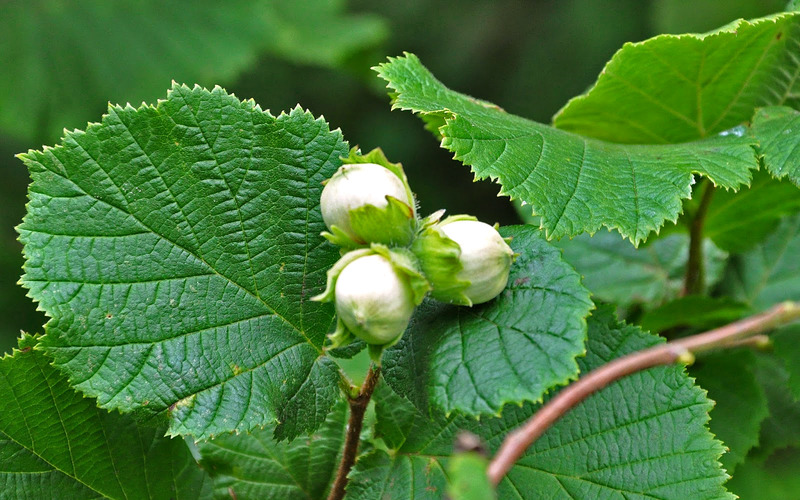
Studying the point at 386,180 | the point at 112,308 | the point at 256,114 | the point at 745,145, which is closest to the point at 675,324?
the point at 745,145

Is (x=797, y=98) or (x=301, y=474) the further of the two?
(x=797, y=98)

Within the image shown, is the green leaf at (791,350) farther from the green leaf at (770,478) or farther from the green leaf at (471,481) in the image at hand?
the green leaf at (471,481)

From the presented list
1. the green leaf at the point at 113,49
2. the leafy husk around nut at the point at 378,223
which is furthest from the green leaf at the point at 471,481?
the green leaf at the point at 113,49

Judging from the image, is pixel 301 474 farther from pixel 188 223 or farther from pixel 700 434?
pixel 700 434

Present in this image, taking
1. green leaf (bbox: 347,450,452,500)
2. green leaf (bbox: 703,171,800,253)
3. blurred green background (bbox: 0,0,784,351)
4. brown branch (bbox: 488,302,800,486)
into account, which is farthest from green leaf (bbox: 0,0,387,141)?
brown branch (bbox: 488,302,800,486)

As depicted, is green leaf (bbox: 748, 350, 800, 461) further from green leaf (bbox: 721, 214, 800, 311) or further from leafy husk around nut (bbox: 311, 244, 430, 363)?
leafy husk around nut (bbox: 311, 244, 430, 363)

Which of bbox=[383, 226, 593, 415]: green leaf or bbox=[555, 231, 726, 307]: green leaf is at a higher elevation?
bbox=[555, 231, 726, 307]: green leaf
